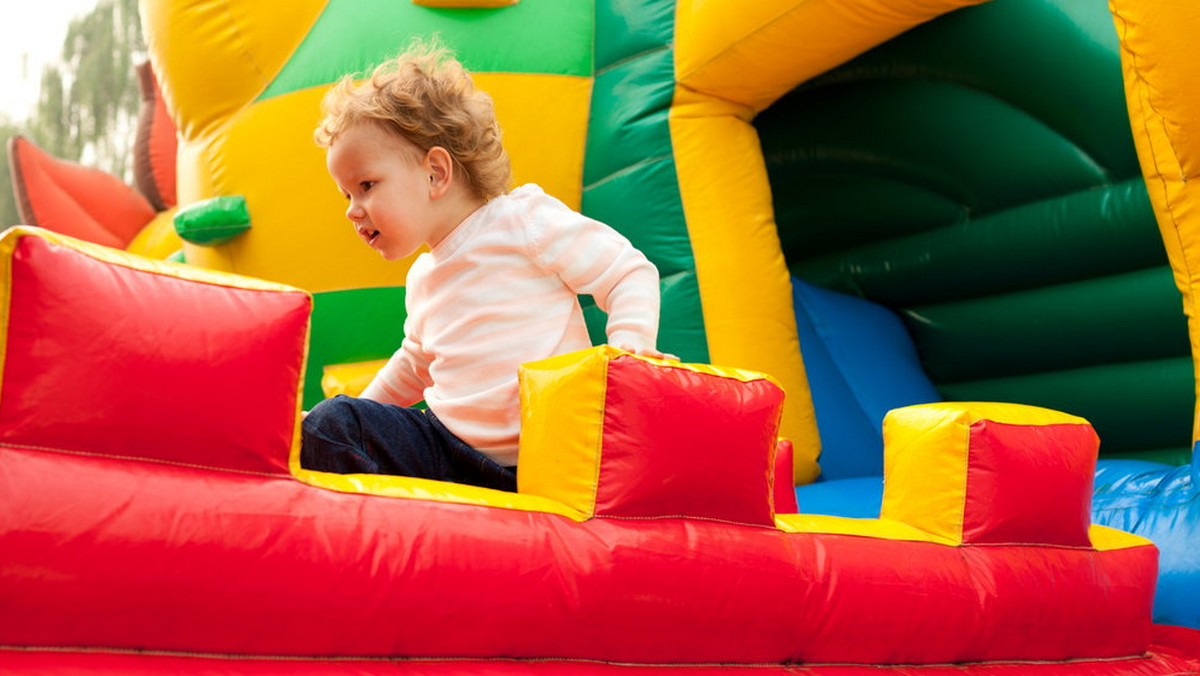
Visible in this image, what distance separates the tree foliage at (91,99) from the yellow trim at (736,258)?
3.19 metres

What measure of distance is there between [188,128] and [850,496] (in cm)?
151

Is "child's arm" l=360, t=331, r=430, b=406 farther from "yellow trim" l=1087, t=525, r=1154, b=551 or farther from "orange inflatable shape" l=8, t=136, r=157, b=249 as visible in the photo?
"orange inflatable shape" l=8, t=136, r=157, b=249

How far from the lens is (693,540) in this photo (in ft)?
3.29

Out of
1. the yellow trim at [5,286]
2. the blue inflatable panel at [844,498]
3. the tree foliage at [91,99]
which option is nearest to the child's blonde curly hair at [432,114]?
the yellow trim at [5,286]

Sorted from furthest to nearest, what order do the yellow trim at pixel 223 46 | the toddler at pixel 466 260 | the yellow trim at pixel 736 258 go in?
the yellow trim at pixel 223 46 → the yellow trim at pixel 736 258 → the toddler at pixel 466 260

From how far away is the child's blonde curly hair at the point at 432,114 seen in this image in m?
1.25

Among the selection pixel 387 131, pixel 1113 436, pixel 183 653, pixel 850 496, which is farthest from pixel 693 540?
pixel 1113 436

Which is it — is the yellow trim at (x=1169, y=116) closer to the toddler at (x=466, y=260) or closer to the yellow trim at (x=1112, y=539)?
the yellow trim at (x=1112, y=539)

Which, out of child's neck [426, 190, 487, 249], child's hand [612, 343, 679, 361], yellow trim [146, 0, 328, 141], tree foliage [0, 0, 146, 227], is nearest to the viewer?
child's hand [612, 343, 679, 361]

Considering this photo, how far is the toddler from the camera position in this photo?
119 centimetres

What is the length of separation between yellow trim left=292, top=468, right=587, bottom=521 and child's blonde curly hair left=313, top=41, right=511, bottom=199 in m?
0.47

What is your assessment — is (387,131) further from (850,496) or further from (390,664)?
(850,496)

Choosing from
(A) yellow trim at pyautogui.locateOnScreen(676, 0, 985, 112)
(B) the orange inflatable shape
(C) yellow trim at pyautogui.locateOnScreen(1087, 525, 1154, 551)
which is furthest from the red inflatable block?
(B) the orange inflatable shape

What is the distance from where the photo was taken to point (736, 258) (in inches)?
83.8
